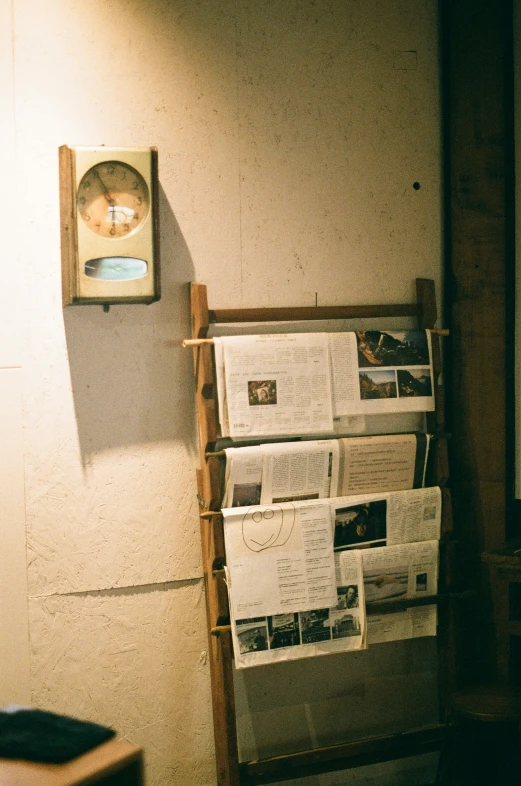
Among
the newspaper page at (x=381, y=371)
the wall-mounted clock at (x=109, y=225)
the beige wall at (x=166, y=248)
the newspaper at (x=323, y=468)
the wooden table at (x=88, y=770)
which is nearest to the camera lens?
the wooden table at (x=88, y=770)

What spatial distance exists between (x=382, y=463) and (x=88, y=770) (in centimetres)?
148

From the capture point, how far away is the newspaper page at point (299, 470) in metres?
2.60

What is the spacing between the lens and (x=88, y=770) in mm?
1534

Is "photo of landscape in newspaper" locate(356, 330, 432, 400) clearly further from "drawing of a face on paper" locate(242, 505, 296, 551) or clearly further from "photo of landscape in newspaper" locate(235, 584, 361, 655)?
"photo of landscape in newspaper" locate(235, 584, 361, 655)

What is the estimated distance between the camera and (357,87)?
9.11 ft

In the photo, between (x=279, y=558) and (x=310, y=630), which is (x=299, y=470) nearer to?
(x=279, y=558)

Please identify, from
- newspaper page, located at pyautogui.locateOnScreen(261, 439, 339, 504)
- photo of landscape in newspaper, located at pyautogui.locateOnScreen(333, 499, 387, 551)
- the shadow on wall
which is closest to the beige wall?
the shadow on wall

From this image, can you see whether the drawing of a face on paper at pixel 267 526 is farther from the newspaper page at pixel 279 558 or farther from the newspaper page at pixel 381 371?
the newspaper page at pixel 381 371

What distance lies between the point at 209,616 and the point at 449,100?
6.16 ft

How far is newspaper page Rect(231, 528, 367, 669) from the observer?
8.28 feet

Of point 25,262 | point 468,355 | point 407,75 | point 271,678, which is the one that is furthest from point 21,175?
point 271,678

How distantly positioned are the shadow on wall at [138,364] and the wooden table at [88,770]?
1.06 meters

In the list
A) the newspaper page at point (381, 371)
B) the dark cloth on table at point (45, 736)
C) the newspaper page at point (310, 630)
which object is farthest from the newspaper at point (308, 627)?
the dark cloth on table at point (45, 736)

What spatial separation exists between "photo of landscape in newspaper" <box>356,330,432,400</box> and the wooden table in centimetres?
142
